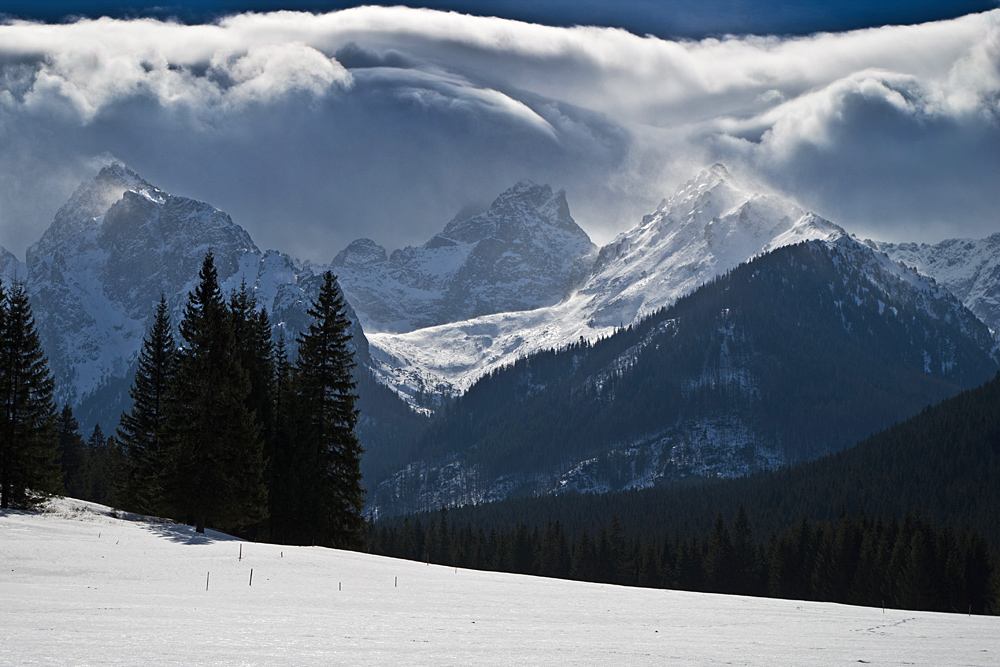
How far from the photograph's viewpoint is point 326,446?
61.5 metres

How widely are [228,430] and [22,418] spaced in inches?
451

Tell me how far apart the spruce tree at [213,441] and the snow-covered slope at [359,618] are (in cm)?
989

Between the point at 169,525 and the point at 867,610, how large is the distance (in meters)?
33.4

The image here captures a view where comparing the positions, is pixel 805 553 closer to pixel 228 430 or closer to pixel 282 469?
pixel 282 469

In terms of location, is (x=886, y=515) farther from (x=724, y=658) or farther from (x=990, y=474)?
(x=724, y=658)

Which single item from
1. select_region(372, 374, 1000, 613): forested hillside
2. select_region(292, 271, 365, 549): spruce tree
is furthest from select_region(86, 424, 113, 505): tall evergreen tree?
select_region(292, 271, 365, 549): spruce tree

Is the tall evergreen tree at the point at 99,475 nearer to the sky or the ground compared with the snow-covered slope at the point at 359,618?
nearer to the sky

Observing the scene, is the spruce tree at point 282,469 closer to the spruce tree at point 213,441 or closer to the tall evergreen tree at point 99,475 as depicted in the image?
the spruce tree at point 213,441

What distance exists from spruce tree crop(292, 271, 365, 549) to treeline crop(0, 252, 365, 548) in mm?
76

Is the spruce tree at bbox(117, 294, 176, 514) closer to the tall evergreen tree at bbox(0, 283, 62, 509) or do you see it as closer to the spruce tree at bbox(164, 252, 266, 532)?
the spruce tree at bbox(164, 252, 266, 532)

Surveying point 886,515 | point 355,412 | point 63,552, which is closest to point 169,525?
point 63,552

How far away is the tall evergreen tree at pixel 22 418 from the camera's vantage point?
48125 millimetres

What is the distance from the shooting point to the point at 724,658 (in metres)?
19.5

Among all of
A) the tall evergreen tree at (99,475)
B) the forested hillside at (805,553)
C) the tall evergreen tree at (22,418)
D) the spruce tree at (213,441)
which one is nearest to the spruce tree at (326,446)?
the spruce tree at (213,441)
